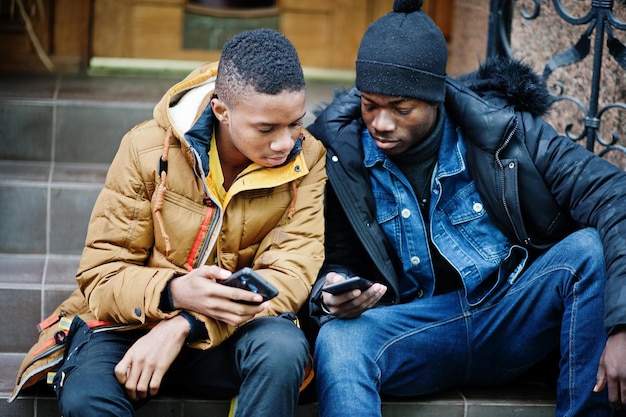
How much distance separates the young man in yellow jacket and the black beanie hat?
0.33 metres

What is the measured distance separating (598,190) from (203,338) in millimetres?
1458

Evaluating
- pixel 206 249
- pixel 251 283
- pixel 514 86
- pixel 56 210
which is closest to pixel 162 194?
pixel 206 249

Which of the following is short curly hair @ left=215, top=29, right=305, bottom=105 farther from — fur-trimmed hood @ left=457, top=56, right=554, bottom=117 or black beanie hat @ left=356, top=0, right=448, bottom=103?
fur-trimmed hood @ left=457, top=56, right=554, bottom=117

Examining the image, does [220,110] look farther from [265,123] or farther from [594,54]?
[594,54]

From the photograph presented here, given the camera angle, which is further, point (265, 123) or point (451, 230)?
point (451, 230)

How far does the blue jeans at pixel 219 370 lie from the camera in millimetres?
2799

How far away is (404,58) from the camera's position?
124 inches

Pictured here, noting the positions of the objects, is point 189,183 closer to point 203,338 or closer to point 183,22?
point 203,338

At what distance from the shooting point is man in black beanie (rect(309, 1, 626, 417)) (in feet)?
10.0

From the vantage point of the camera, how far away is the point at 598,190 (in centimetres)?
314

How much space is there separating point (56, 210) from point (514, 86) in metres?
2.09

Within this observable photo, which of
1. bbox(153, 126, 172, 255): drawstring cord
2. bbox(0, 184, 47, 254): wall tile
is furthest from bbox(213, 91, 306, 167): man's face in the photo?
bbox(0, 184, 47, 254): wall tile

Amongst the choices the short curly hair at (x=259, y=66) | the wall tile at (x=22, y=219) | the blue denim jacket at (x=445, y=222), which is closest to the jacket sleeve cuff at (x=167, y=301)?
the short curly hair at (x=259, y=66)

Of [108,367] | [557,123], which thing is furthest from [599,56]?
[108,367]
